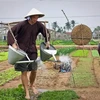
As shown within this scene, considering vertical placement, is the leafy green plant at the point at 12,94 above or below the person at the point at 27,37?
below

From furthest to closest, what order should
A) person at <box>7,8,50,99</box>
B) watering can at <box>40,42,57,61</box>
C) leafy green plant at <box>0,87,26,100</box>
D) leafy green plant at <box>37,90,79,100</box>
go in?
watering can at <box>40,42,57,61</box> < person at <box>7,8,50,99</box> < leafy green plant at <box>37,90,79,100</box> < leafy green plant at <box>0,87,26,100</box>

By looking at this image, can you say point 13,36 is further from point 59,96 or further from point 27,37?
point 59,96

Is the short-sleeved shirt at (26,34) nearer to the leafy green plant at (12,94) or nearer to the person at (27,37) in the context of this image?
the person at (27,37)

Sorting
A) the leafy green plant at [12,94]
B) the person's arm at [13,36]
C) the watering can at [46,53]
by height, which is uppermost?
the person's arm at [13,36]

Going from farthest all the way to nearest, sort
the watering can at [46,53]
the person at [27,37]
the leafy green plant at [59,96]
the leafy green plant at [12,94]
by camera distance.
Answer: the watering can at [46,53]
the person at [27,37]
the leafy green plant at [59,96]
the leafy green plant at [12,94]

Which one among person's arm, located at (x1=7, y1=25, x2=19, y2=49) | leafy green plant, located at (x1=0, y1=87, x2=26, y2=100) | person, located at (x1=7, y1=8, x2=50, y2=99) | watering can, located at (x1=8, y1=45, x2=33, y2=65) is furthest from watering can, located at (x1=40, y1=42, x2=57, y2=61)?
leafy green plant, located at (x1=0, y1=87, x2=26, y2=100)

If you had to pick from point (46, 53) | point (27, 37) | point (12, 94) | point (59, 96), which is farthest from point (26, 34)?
point (59, 96)

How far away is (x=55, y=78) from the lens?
25.6 feet

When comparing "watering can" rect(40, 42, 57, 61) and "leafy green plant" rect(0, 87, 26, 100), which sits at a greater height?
"watering can" rect(40, 42, 57, 61)

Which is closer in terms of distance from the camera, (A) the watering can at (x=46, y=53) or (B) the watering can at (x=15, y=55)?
(B) the watering can at (x=15, y=55)

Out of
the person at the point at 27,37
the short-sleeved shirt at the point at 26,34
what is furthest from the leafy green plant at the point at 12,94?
the short-sleeved shirt at the point at 26,34

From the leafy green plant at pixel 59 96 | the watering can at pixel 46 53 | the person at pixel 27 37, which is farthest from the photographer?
the watering can at pixel 46 53

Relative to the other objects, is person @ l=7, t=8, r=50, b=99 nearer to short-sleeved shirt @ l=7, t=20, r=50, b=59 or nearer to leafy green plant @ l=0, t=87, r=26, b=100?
short-sleeved shirt @ l=7, t=20, r=50, b=59

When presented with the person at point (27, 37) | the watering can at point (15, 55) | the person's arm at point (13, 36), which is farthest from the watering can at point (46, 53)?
the person's arm at point (13, 36)
